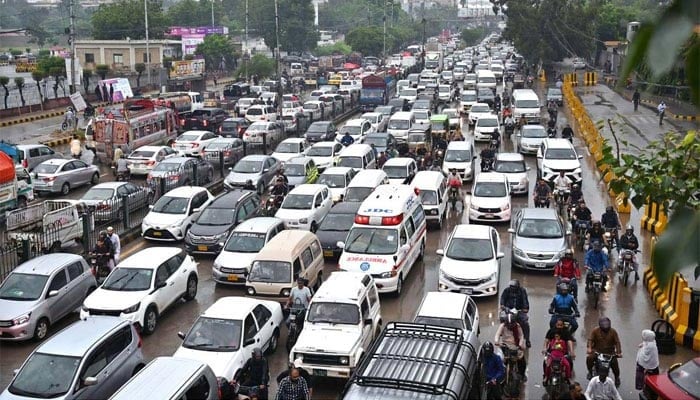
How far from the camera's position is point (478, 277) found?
1648 centimetres

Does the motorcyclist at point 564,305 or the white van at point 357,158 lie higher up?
the white van at point 357,158

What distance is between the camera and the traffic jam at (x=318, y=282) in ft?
36.4

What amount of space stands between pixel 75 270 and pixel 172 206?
6.03m

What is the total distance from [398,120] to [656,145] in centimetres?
2453

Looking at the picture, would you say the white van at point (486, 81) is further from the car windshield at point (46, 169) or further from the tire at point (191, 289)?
the tire at point (191, 289)

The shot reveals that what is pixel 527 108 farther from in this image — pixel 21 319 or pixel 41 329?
pixel 21 319

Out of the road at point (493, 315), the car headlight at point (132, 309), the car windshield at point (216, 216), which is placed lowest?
the road at point (493, 315)

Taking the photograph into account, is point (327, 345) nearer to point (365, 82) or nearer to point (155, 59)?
point (365, 82)

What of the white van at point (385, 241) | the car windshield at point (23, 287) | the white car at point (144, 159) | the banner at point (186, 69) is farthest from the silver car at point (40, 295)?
the banner at point (186, 69)

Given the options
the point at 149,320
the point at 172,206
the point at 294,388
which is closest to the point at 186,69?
the point at 172,206

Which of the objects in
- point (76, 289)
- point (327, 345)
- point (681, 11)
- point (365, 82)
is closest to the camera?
point (681, 11)

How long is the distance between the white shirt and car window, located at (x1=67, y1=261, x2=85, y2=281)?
32.8 ft

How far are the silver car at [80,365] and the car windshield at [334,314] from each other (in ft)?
9.76

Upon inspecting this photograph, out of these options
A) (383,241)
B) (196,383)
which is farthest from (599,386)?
(383,241)
